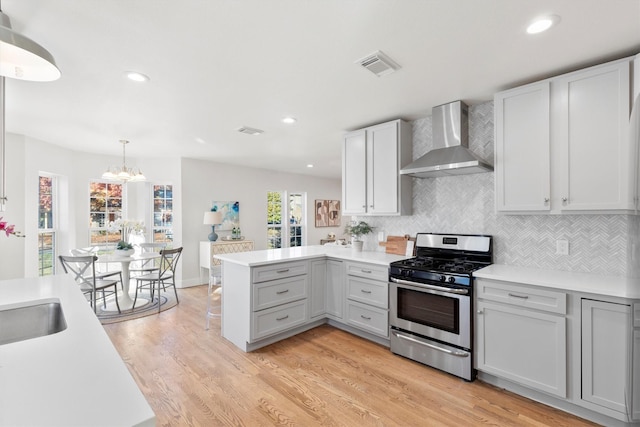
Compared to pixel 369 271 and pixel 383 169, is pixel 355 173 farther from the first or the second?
A: pixel 369 271

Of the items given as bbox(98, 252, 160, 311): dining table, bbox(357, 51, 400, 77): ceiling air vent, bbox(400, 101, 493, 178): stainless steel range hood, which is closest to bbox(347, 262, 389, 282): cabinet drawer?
bbox(400, 101, 493, 178): stainless steel range hood

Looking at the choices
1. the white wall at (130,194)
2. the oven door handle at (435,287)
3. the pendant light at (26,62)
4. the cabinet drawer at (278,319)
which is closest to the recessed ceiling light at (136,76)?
the pendant light at (26,62)

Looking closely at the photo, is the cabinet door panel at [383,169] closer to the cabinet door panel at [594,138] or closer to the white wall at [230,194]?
the cabinet door panel at [594,138]

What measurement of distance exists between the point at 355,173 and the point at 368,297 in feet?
4.97

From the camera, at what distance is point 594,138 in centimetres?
215

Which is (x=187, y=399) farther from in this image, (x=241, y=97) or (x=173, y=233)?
(x=173, y=233)

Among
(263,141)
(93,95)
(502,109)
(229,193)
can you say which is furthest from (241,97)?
(229,193)

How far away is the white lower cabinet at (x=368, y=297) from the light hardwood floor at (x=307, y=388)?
0.21 metres

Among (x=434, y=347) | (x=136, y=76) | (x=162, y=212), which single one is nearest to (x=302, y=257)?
(x=434, y=347)

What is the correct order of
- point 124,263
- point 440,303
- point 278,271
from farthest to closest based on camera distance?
point 124,263, point 278,271, point 440,303

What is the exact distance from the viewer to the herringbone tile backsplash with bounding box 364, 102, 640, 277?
2.33m

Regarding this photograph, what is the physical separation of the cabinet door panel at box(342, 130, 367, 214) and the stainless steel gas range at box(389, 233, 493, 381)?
0.99m

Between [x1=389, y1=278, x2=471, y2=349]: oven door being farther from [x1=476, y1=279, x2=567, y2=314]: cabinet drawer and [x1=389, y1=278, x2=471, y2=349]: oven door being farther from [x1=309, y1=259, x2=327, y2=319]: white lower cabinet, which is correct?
[x1=309, y1=259, x2=327, y2=319]: white lower cabinet

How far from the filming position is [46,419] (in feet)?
2.23
